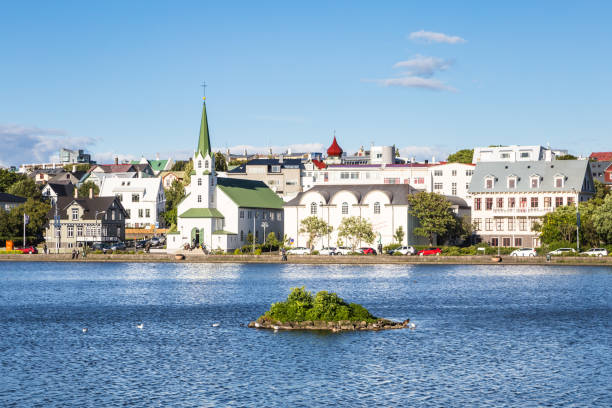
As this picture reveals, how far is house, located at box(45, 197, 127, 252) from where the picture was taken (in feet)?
474

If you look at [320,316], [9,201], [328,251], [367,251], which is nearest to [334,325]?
[320,316]

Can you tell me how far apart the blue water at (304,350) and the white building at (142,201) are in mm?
92594

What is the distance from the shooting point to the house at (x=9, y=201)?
6208 inches

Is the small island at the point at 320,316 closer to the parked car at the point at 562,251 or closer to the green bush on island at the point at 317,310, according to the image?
the green bush on island at the point at 317,310

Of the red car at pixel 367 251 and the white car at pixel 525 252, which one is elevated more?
the red car at pixel 367 251

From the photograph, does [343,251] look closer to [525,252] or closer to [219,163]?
[525,252]

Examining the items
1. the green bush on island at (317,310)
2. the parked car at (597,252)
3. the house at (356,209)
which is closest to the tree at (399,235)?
the house at (356,209)

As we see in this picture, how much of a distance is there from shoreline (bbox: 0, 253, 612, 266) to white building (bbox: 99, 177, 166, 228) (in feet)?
140

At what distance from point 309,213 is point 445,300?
6572cm

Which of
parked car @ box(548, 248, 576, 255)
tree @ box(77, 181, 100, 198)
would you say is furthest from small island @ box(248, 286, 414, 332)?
tree @ box(77, 181, 100, 198)

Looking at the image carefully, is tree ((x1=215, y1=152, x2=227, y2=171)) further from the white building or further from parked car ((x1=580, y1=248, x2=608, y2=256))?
parked car ((x1=580, y1=248, x2=608, y2=256))

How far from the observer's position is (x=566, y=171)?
126 m

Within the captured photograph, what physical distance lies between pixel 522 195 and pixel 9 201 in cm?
9122

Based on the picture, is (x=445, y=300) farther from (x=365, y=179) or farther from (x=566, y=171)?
(x=365, y=179)
